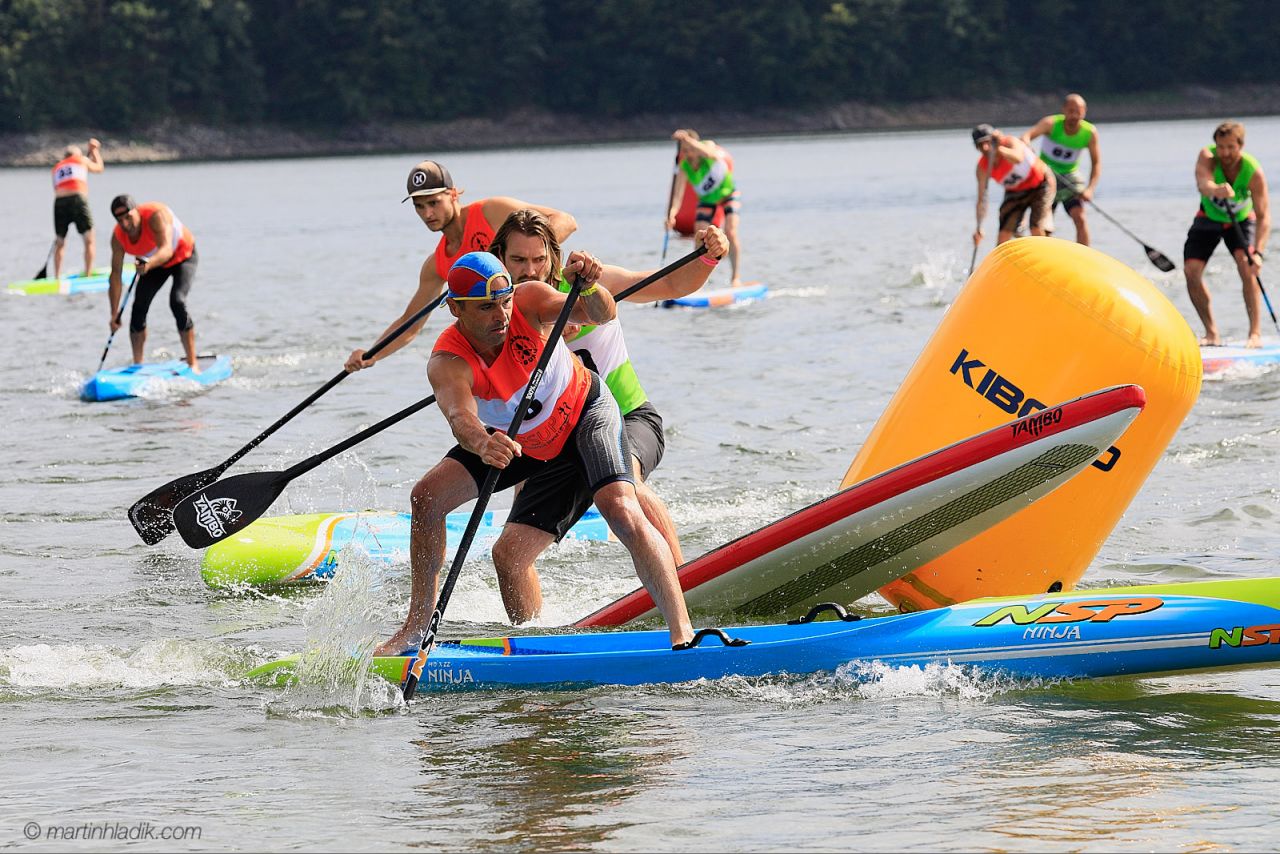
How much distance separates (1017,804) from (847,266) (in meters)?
18.5

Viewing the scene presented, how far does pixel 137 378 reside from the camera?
14523 mm

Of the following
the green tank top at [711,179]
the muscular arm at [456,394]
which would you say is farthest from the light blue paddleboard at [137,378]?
the muscular arm at [456,394]

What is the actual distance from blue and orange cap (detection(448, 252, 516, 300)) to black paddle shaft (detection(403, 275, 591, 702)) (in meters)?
0.27

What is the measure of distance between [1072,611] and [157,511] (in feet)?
14.0

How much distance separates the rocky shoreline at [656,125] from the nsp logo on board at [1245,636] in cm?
7178

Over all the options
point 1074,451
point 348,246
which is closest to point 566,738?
point 1074,451

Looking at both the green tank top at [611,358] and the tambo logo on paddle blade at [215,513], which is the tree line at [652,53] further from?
the green tank top at [611,358]

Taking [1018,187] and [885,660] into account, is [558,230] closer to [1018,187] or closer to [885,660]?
[885,660]

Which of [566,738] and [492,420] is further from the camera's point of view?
[492,420]

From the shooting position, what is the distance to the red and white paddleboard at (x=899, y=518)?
6.43 metres

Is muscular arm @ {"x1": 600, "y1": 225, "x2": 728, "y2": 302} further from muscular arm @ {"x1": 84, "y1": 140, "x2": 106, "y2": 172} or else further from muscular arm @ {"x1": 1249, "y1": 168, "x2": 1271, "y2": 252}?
muscular arm @ {"x1": 84, "y1": 140, "x2": 106, "y2": 172}

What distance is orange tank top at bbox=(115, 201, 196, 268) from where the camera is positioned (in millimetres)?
14047

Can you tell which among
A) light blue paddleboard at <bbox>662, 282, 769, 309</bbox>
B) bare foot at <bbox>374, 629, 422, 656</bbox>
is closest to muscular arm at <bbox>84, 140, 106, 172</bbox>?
light blue paddleboard at <bbox>662, 282, 769, 309</bbox>

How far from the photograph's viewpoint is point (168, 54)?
253ft
